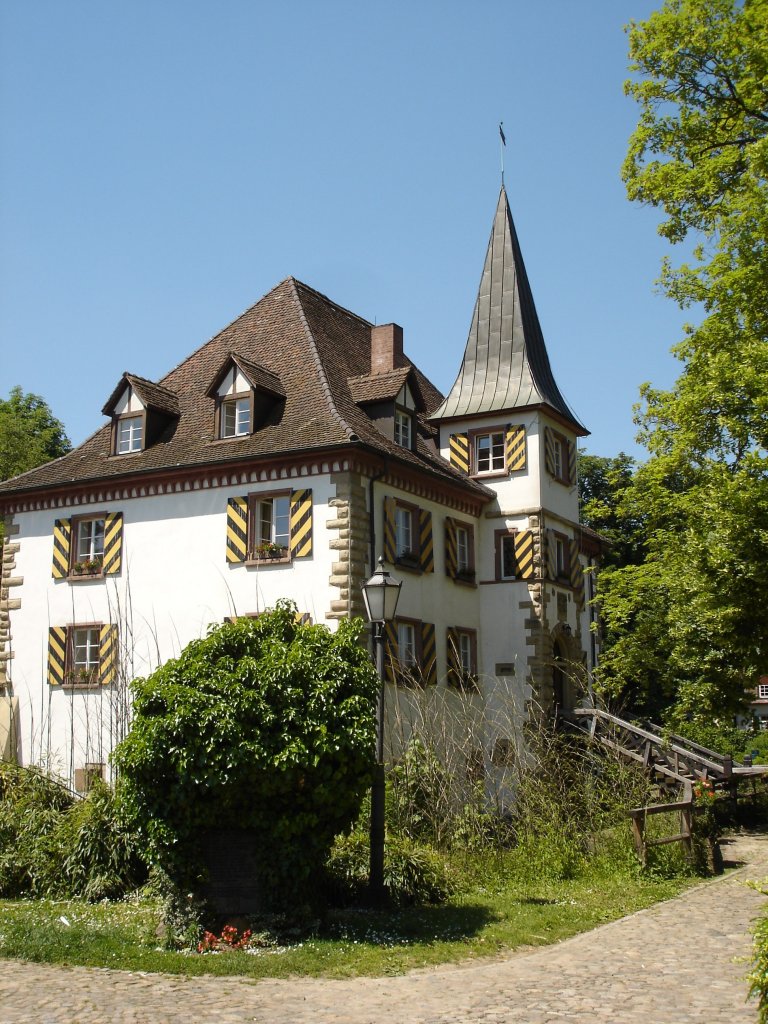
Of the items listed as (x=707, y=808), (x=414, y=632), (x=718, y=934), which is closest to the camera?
(x=718, y=934)

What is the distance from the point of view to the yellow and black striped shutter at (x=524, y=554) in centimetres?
2670

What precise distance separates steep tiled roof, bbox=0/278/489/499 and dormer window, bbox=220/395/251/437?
1.15 feet

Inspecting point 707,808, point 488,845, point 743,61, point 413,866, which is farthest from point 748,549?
point 743,61

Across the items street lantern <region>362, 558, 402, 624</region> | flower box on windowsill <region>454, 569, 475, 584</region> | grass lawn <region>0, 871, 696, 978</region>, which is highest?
flower box on windowsill <region>454, 569, 475, 584</region>

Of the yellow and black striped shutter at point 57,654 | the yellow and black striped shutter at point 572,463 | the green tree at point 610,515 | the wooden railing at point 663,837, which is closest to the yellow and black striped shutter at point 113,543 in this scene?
the yellow and black striped shutter at point 57,654

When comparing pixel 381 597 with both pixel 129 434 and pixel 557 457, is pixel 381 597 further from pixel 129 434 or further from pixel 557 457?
pixel 557 457

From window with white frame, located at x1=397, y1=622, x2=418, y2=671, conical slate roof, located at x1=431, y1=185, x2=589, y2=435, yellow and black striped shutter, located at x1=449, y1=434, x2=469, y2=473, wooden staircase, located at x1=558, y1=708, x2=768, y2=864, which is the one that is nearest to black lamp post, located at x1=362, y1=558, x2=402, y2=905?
wooden staircase, located at x1=558, y1=708, x2=768, y2=864

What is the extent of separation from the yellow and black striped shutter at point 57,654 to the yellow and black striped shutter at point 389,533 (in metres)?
7.81

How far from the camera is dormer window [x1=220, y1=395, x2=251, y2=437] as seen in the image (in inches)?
950

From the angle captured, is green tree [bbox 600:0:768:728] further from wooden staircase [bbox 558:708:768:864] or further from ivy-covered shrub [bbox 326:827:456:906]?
ivy-covered shrub [bbox 326:827:456:906]

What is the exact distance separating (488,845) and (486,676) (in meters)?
10.5

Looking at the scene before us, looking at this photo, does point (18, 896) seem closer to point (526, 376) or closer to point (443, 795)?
point (443, 795)

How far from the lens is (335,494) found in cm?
2222

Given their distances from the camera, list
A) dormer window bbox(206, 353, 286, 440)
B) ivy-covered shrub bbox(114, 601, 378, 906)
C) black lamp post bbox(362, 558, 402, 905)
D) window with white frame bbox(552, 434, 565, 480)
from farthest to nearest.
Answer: window with white frame bbox(552, 434, 565, 480) < dormer window bbox(206, 353, 286, 440) < black lamp post bbox(362, 558, 402, 905) < ivy-covered shrub bbox(114, 601, 378, 906)
